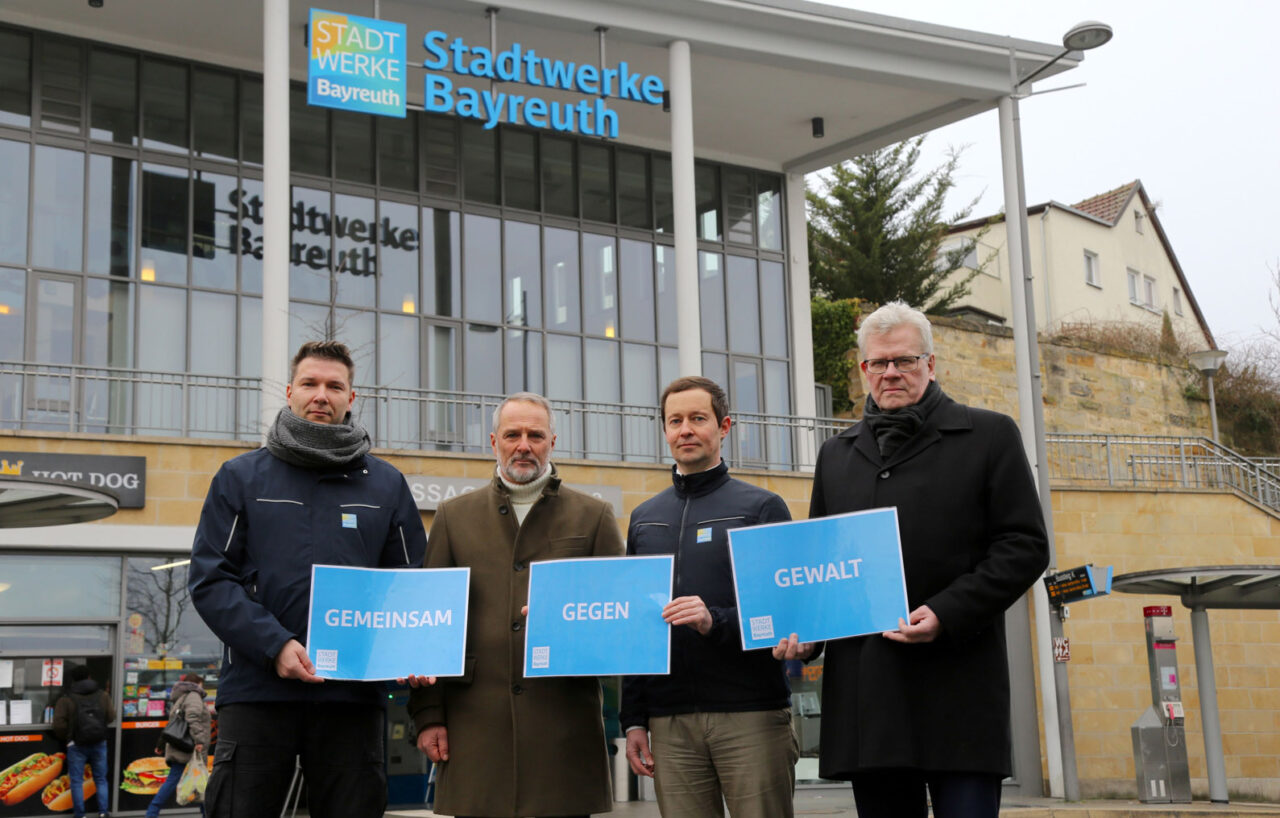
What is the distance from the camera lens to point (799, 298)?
2631 cm

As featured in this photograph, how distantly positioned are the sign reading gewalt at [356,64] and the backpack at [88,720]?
789 cm

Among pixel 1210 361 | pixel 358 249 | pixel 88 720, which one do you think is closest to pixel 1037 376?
pixel 358 249

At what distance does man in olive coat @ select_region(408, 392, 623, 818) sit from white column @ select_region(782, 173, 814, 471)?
20.4 meters

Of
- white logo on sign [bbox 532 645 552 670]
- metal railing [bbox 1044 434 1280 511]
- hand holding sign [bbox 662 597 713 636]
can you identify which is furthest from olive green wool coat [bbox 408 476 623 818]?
metal railing [bbox 1044 434 1280 511]

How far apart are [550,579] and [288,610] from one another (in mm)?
919

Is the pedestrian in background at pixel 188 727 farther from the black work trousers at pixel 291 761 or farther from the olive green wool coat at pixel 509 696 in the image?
the black work trousers at pixel 291 761

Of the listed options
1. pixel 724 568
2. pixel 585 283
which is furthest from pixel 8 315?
pixel 724 568

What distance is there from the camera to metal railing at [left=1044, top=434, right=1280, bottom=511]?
23.5 m

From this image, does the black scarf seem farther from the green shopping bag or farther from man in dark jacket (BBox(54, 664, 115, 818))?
man in dark jacket (BBox(54, 664, 115, 818))

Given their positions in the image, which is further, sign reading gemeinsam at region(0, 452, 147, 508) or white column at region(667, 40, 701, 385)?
white column at region(667, 40, 701, 385)

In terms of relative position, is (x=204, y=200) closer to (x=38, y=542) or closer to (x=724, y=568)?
(x=38, y=542)

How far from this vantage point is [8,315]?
62.7ft

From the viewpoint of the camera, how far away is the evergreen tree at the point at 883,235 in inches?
1428

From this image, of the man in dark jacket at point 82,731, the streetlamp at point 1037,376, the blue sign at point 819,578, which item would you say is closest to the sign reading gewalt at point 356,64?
the man in dark jacket at point 82,731
